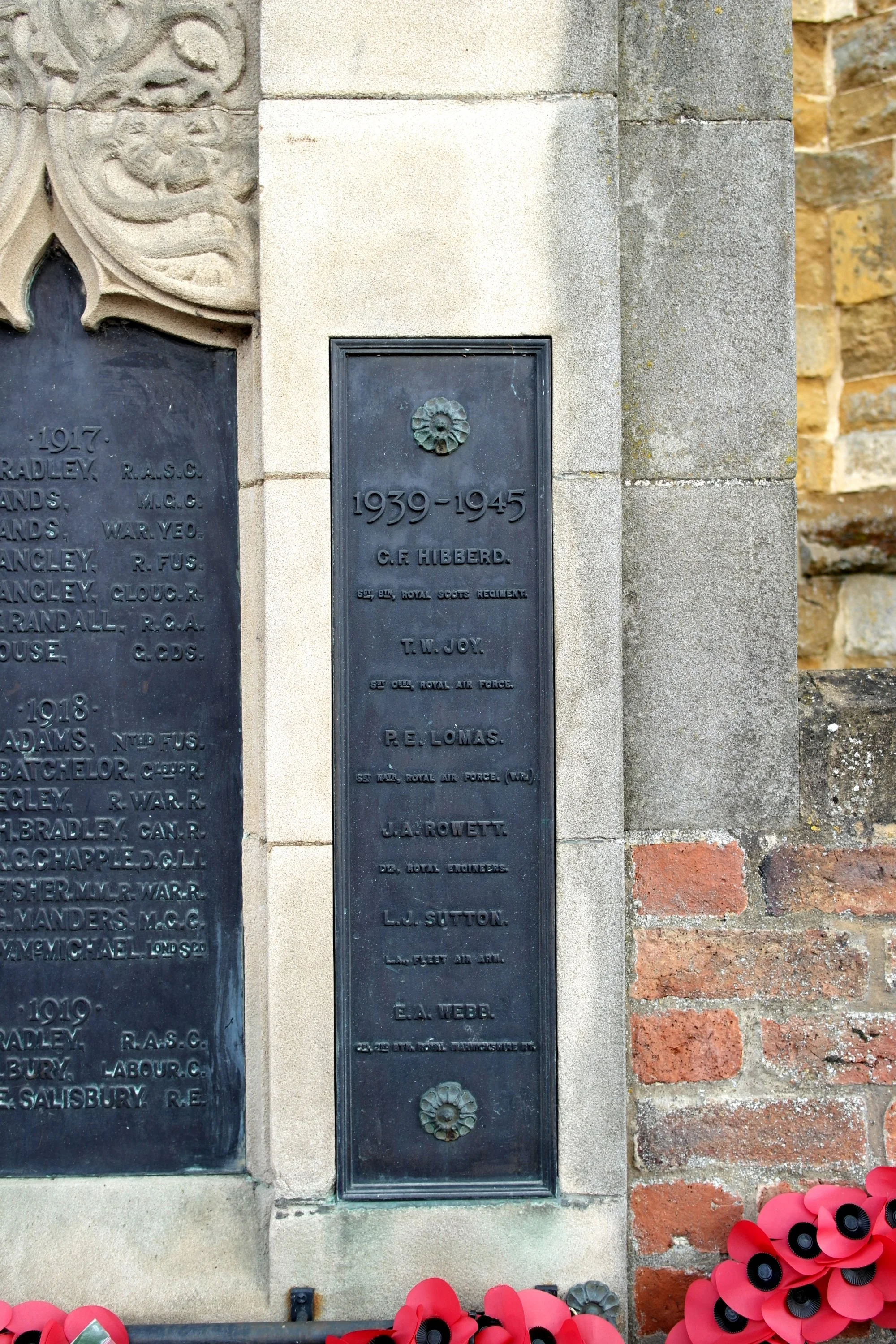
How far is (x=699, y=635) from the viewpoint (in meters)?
2.78

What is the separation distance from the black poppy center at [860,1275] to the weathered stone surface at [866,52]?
4690 mm

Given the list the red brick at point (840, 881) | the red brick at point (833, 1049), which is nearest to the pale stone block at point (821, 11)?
the red brick at point (840, 881)

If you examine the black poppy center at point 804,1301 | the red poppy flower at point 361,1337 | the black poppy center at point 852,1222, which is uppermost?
the black poppy center at point 852,1222

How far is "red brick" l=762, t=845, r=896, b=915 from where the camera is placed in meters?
2.80

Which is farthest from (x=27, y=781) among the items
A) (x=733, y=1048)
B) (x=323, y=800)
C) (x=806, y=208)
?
(x=806, y=208)

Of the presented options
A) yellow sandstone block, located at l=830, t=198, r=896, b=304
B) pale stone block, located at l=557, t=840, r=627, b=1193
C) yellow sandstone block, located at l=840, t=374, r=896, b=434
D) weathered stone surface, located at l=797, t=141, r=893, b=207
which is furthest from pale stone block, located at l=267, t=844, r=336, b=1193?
weathered stone surface, located at l=797, t=141, r=893, b=207

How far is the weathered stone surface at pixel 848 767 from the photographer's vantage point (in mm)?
2807

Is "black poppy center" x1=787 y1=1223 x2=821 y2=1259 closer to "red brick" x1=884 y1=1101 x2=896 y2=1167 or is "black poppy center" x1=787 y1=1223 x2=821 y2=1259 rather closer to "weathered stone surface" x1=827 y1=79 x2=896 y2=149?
"red brick" x1=884 y1=1101 x2=896 y2=1167

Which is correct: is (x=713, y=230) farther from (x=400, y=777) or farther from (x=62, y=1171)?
(x=62, y=1171)

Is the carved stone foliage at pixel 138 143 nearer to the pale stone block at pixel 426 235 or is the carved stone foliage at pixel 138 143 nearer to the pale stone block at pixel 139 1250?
the pale stone block at pixel 426 235

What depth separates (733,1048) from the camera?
277cm

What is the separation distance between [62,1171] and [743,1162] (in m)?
1.73

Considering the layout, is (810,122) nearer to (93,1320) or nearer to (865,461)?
(865,461)

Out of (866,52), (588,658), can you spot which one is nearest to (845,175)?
(866,52)
